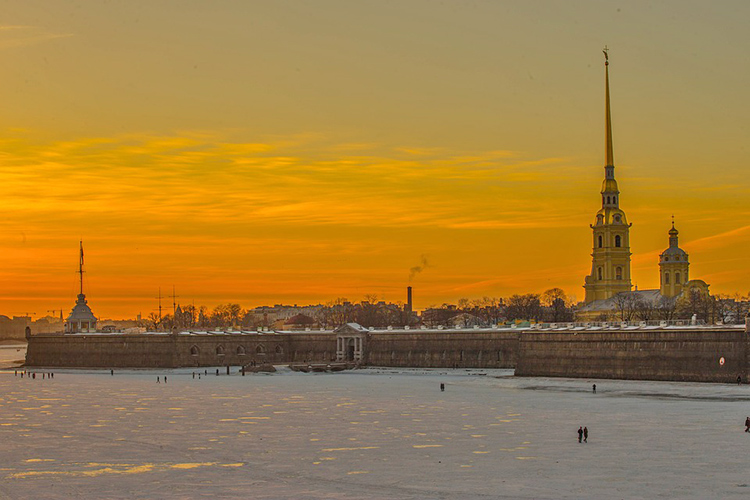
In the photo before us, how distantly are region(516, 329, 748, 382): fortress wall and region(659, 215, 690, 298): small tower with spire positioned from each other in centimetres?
6132

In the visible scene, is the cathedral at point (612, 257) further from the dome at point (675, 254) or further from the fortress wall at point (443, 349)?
the fortress wall at point (443, 349)

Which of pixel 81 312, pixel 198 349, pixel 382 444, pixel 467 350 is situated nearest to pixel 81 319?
pixel 81 312

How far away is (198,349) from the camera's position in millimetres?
128875

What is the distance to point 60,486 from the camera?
124 ft

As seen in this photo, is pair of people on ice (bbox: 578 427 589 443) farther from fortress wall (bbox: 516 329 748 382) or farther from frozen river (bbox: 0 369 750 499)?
fortress wall (bbox: 516 329 748 382)

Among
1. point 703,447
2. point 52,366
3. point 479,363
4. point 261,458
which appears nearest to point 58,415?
point 261,458

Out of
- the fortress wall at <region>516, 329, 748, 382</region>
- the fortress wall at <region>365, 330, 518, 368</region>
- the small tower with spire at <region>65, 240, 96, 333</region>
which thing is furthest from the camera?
the small tower with spire at <region>65, 240, 96, 333</region>

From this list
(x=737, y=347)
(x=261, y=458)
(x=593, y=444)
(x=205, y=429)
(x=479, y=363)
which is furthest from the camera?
(x=479, y=363)

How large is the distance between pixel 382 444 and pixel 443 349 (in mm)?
66692

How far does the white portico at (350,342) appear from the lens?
399 feet

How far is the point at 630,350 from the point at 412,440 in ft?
135

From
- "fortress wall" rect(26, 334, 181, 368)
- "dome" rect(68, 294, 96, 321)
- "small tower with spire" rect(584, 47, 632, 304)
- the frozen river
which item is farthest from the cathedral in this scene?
the frozen river

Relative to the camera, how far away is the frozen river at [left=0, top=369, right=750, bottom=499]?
121ft

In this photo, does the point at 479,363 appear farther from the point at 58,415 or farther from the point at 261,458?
the point at 261,458
